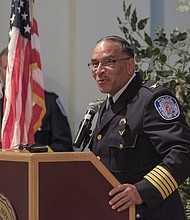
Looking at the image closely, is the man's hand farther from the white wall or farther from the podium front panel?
the white wall

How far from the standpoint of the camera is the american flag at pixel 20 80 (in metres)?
3.54

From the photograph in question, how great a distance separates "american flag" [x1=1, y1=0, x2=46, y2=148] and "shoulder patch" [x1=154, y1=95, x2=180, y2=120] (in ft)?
5.13

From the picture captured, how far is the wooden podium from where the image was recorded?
159 centimetres

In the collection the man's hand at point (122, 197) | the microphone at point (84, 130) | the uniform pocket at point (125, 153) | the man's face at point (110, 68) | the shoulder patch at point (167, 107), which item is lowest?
the man's hand at point (122, 197)

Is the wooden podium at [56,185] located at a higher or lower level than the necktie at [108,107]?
lower

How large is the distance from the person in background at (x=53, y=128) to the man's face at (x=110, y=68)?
86.8 inches

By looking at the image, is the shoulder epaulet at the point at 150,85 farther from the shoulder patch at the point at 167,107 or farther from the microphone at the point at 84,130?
the microphone at the point at 84,130

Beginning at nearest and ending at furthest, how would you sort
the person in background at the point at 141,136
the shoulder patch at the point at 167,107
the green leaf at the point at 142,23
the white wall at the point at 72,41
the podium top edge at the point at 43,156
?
1. the podium top edge at the point at 43,156
2. the person in background at the point at 141,136
3. the shoulder patch at the point at 167,107
4. the green leaf at the point at 142,23
5. the white wall at the point at 72,41

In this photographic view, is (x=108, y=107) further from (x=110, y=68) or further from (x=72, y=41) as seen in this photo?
(x=72, y=41)

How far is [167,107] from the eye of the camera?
2.05 metres

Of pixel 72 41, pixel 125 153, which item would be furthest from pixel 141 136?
pixel 72 41

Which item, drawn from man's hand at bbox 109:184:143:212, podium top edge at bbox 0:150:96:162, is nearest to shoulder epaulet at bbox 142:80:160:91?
man's hand at bbox 109:184:143:212

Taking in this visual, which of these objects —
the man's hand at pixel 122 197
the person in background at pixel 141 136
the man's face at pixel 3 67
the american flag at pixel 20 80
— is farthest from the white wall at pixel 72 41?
the man's hand at pixel 122 197

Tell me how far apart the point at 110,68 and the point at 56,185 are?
2.03ft
